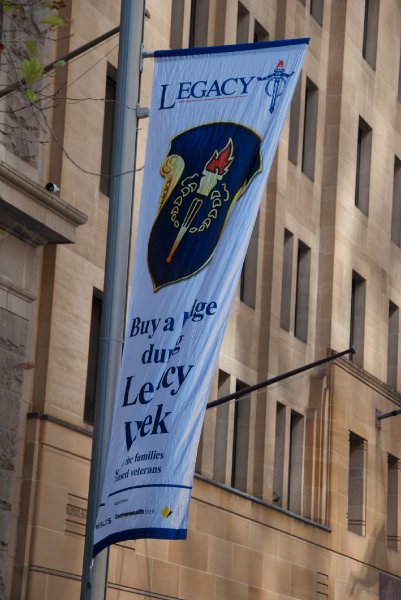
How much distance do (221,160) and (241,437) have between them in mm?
19035

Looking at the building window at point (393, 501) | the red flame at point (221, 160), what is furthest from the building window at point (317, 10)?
the red flame at point (221, 160)

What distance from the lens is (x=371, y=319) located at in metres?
40.2

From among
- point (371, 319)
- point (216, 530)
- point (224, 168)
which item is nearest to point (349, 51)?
point (371, 319)

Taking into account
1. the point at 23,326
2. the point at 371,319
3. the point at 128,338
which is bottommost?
the point at 128,338

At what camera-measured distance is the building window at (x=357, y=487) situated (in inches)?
1527

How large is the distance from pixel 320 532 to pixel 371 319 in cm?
664

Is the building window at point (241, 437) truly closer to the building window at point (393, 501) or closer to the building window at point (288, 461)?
the building window at point (288, 461)

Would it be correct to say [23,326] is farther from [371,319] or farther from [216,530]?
[371,319]

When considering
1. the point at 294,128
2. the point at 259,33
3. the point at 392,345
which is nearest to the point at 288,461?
the point at 294,128

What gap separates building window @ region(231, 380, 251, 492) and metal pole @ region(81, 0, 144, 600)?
18158 mm

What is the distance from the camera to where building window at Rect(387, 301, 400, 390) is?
42125mm

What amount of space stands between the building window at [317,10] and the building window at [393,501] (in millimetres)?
11174

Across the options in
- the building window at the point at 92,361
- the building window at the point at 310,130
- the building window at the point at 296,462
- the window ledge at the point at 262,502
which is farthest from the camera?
the building window at the point at 310,130

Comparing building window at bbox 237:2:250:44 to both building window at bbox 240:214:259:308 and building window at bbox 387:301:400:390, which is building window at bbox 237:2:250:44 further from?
building window at bbox 387:301:400:390
